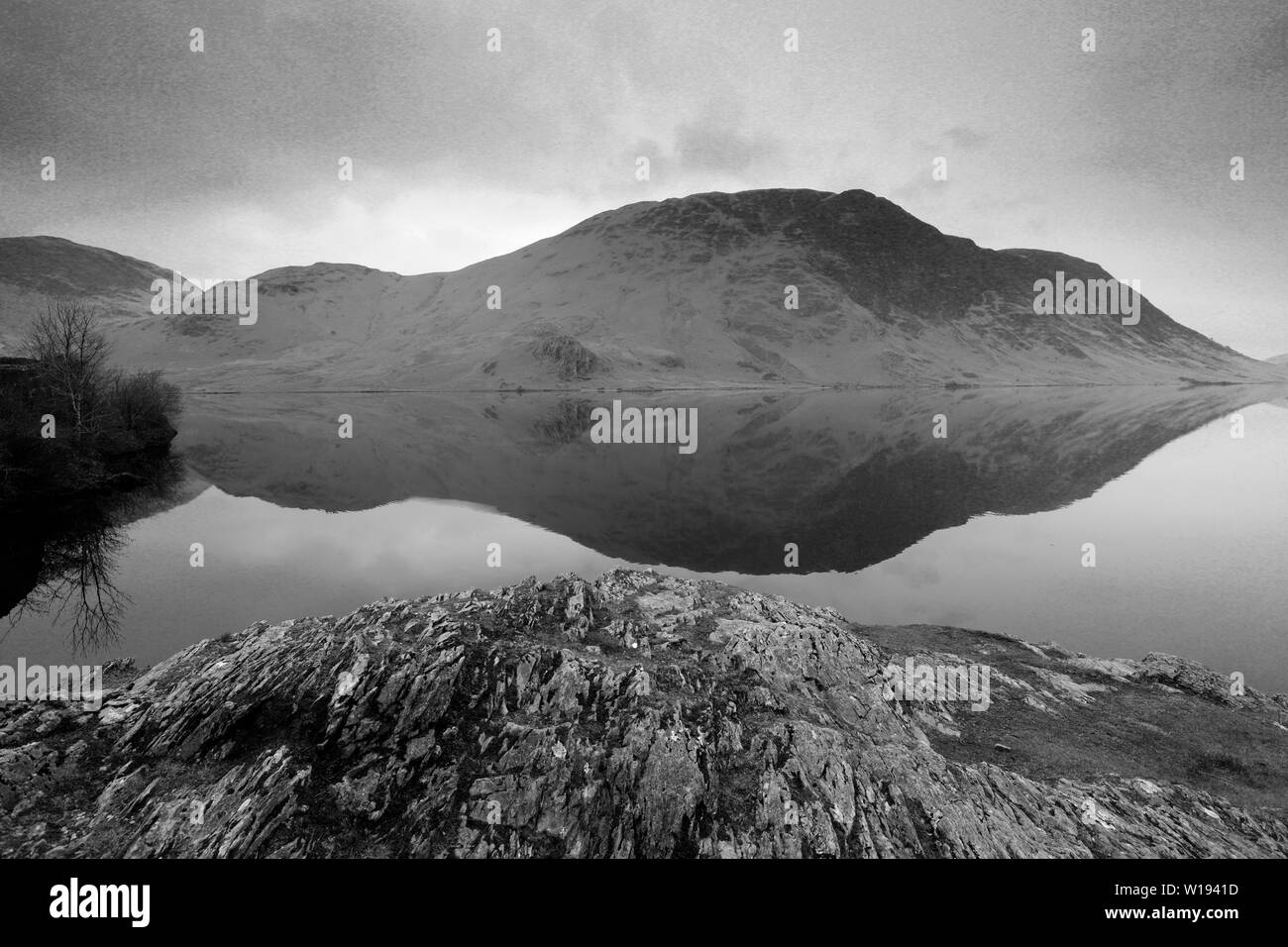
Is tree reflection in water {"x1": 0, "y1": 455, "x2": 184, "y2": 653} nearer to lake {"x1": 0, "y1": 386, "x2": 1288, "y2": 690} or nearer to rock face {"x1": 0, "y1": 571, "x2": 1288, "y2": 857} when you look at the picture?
lake {"x1": 0, "y1": 386, "x2": 1288, "y2": 690}

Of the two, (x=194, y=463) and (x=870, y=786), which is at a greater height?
(x=194, y=463)

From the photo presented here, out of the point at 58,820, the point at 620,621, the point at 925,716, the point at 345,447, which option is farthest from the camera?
the point at 345,447

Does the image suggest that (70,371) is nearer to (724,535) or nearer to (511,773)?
(724,535)

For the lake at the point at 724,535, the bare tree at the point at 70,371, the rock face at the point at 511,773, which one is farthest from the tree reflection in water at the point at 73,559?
the rock face at the point at 511,773

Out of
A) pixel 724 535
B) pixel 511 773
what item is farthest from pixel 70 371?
pixel 511 773

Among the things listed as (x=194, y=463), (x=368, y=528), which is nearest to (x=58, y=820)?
(x=368, y=528)

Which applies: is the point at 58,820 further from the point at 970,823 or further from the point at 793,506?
the point at 793,506

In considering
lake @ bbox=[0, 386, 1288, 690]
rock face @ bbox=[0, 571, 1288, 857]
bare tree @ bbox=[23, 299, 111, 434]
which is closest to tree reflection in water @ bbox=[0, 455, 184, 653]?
lake @ bbox=[0, 386, 1288, 690]
